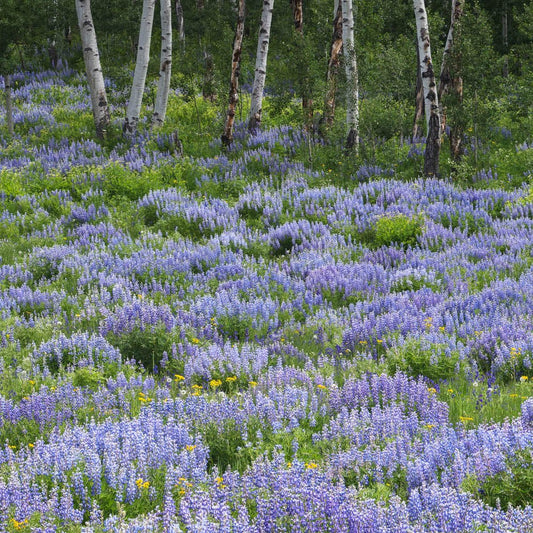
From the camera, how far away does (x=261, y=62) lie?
59.0ft

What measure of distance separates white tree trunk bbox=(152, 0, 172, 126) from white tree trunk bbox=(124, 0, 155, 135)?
0.82 metres

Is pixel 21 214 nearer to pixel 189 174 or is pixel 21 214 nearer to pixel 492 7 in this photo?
pixel 189 174

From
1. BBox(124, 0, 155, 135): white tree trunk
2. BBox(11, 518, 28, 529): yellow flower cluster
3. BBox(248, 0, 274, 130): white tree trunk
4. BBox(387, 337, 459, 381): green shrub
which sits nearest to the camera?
A: BBox(11, 518, 28, 529): yellow flower cluster

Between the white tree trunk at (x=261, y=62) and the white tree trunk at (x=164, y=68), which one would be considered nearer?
the white tree trunk at (x=261, y=62)

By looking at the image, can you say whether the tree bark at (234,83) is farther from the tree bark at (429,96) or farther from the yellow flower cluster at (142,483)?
the yellow flower cluster at (142,483)

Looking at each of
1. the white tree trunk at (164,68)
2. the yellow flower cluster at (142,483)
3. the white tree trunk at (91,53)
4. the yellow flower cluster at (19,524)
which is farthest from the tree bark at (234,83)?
the yellow flower cluster at (19,524)

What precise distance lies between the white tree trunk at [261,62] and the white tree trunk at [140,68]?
3.09m

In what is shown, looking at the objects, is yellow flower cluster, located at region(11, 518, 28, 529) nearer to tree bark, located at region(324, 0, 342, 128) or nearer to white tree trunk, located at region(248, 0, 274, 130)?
tree bark, located at region(324, 0, 342, 128)

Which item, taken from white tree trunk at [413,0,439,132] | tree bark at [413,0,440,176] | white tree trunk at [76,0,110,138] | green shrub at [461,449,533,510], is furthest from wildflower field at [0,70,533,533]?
white tree trunk at [76,0,110,138]

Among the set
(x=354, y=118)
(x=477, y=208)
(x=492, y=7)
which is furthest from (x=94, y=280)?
(x=492, y=7)

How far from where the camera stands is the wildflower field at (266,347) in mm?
3643

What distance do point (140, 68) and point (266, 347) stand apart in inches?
512

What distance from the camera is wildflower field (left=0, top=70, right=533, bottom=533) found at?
12.0ft

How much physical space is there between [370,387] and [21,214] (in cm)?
927
